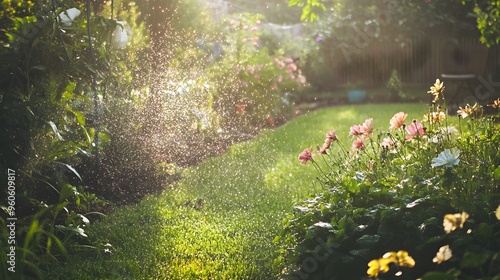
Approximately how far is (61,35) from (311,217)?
7.76ft

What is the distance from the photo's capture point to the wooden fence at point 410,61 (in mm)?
13398

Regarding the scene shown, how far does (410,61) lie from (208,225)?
10.7 meters

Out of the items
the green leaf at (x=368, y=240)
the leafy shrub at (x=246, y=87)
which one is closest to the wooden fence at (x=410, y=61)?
the leafy shrub at (x=246, y=87)

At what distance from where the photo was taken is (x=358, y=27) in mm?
14125

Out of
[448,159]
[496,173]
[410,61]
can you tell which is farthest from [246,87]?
[448,159]

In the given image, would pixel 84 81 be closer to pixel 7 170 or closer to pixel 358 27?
pixel 7 170

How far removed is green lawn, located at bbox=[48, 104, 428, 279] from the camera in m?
3.67

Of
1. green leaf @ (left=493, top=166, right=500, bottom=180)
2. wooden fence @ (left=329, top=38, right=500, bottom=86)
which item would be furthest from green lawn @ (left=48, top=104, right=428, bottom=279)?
wooden fence @ (left=329, top=38, right=500, bottom=86)

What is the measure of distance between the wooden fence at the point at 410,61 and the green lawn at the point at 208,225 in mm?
7612

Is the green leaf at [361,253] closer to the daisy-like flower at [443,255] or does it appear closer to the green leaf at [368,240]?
the green leaf at [368,240]

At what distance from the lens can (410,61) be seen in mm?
14172

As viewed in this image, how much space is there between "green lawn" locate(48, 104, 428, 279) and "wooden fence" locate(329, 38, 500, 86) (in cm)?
761

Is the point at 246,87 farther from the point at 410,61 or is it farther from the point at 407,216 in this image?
the point at 407,216

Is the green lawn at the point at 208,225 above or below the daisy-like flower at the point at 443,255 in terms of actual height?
below
